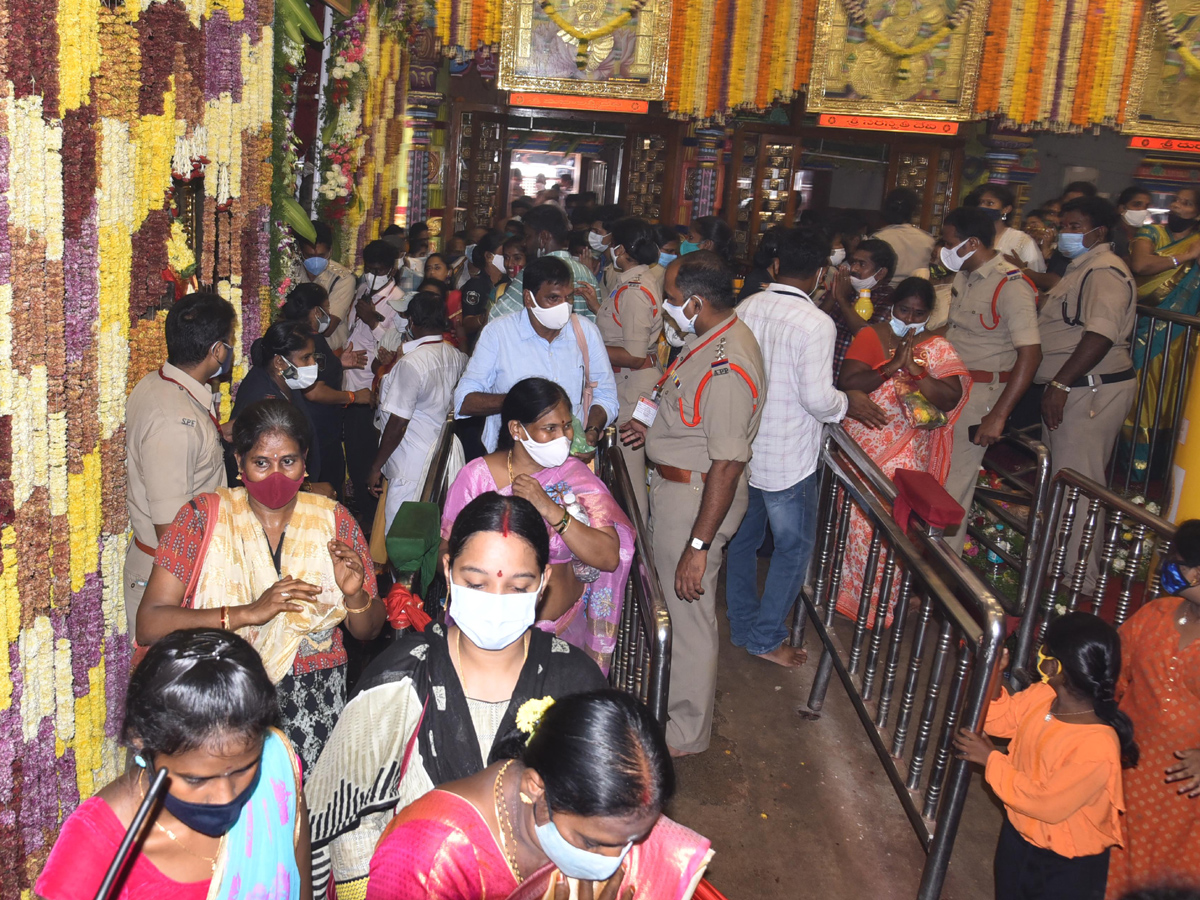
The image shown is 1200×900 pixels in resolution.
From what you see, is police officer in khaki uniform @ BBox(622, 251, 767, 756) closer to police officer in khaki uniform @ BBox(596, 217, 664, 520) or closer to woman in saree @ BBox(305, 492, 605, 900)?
woman in saree @ BBox(305, 492, 605, 900)

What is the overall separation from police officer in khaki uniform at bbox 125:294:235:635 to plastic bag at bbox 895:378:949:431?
10.0 feet

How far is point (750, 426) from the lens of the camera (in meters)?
3.60

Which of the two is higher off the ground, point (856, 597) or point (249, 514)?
→ point (249, 514)

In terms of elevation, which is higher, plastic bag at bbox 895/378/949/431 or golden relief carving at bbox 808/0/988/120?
golden relief carving at bbox 808/0/988/120

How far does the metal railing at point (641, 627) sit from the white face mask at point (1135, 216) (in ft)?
16.3

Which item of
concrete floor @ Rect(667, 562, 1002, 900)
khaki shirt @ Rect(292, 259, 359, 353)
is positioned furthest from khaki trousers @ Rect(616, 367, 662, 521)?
khaki shirt @ Rect(292, 259, 359, 353)

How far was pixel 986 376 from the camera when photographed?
17.4 feet

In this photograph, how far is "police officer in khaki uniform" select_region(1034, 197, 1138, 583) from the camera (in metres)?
5.19

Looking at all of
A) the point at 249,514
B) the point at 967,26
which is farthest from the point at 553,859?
the point at 967,26

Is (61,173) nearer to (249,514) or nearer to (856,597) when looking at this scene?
(249,514)

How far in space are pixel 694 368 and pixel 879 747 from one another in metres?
1.55

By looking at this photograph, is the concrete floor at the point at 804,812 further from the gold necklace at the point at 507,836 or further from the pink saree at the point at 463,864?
the gold necklace at the point at 507,836

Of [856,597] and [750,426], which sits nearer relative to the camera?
[750,426]

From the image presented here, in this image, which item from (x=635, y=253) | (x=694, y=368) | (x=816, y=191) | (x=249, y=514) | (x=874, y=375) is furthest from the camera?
(x=816, y=191)
